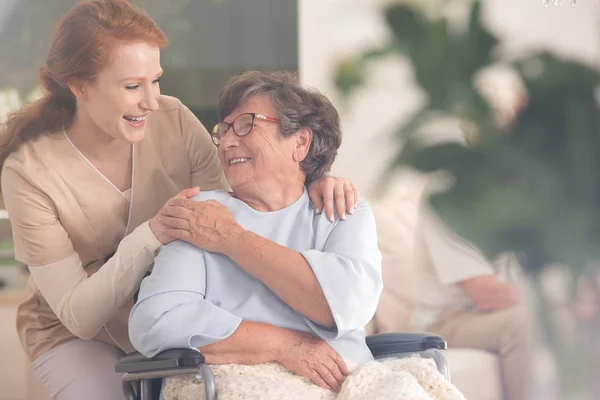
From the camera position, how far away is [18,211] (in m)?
1.96

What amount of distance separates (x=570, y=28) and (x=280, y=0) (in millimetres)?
1950

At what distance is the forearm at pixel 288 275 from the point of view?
1725mm

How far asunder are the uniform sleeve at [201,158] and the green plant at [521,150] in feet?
3.08

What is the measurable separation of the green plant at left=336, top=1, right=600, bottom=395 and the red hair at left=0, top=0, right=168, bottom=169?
0.84m

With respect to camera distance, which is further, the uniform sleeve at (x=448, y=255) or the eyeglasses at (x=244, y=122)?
the uniform sleeve at (x=448, y=255)

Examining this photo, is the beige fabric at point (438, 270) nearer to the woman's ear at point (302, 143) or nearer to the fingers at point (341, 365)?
the woman's ear at point (302, 143)

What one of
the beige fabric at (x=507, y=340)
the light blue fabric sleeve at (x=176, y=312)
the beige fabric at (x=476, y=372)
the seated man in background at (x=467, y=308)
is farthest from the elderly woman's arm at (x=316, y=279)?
the beige fabric at (x=507, y=340)

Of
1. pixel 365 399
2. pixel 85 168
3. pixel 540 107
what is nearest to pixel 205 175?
pixel 85 168

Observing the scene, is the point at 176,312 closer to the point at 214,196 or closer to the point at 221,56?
the point at 214,196

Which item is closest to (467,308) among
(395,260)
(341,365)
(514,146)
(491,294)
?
(491,294)

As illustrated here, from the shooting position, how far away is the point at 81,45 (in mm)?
1916

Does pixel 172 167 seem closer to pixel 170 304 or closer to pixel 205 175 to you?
pixel 205 175

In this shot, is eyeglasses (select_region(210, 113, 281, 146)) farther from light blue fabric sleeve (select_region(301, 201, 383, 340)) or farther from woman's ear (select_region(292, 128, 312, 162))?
light blue fabric sleeve (select_region(301, 201, 383, 340))

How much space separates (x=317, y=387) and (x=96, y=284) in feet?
1.91
